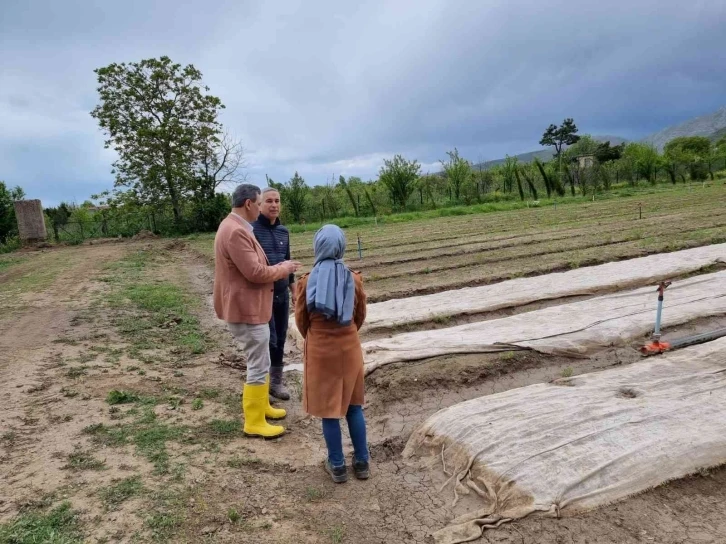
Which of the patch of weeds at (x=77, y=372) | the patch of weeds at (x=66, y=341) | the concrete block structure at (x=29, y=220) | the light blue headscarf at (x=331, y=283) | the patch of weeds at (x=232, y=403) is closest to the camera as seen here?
the light blue headscarf at (x=331, y=283)

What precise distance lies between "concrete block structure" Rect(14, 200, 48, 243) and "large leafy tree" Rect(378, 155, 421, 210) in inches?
677

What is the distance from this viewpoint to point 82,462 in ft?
8.40

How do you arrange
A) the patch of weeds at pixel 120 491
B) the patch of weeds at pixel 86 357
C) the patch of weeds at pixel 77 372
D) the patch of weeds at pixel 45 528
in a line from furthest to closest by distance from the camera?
the patch of weeds at pixel 86 357, the patch of weeds at pixel 77 372, the patch of weeds at pixel 120 491, the patch of weeds at pixel 45 528

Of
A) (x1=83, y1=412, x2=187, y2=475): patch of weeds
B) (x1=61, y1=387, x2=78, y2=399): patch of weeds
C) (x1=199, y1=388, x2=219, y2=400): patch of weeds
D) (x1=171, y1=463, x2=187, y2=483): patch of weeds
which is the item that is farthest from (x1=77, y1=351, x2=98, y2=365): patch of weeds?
(x1=171, y1=463, x2=187, y2=483): patch of weeds

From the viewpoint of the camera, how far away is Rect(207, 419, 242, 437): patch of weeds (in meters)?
3.02

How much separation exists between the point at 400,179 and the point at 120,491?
2662 cm

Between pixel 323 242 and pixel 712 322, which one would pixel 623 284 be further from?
pixel 323 242

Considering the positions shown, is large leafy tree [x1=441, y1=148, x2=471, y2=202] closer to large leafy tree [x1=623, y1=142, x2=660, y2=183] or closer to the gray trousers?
large leafy tree [x1=623, y1=142, x2=660, y2=183]

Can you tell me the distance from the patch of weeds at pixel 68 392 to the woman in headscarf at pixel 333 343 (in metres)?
2.04

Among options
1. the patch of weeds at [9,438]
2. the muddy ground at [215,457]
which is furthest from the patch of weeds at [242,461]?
the patch of weeds at [9,438]

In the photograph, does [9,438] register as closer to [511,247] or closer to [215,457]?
[215,457]

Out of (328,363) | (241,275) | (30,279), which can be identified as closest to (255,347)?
(241,275)

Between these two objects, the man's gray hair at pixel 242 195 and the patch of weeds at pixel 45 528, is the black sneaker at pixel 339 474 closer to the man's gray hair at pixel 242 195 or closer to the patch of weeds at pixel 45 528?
the patch of weeds at pixel 45 528

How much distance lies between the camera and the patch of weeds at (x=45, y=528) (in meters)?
1.94
